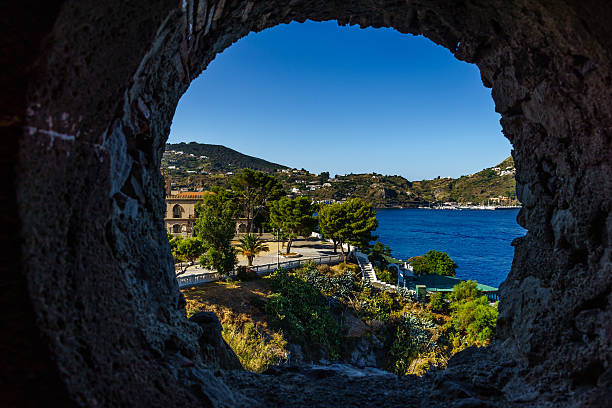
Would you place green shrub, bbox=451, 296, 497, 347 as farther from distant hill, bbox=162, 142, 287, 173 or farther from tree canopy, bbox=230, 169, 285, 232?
distant hill, bbox=162, 142, 287, 173

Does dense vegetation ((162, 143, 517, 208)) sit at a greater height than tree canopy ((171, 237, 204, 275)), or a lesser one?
greater

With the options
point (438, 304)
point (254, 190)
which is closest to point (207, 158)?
point (254, 190)

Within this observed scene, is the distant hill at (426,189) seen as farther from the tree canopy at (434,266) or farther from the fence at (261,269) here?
the fence at (261,269)

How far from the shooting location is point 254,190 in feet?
126

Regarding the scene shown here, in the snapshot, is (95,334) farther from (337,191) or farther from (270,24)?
(337,191)

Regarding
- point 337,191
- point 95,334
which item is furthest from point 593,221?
point 337,191

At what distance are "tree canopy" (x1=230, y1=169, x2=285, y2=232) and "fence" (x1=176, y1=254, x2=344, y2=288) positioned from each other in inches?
499

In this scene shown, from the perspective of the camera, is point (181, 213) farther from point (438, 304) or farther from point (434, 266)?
point (438, 304)

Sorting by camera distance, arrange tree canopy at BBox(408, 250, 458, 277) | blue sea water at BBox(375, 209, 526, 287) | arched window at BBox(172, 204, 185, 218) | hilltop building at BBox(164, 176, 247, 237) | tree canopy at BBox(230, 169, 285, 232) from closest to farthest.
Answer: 1. tree canopy at BBox(408, 250, 458, 277)
2. tree canopy at BBox(230, 169, 285, 232)
3. hilltop building at BBox(164, 176, 247, 237)
4. arched window at BBox(172, 204, 185, 218)
5. blue sea water at BBox(375, 209, 526, 287)

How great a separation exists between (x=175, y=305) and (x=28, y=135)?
8.02 ft

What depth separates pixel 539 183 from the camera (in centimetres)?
327

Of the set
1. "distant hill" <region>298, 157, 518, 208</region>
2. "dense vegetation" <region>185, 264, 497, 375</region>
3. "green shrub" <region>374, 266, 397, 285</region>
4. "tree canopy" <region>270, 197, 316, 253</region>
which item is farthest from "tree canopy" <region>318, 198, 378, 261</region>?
"distant hill" <region>298, 157, 518, 208</region>

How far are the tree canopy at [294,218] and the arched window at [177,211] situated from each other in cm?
1429

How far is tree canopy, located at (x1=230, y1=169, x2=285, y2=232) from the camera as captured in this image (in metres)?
36.9
